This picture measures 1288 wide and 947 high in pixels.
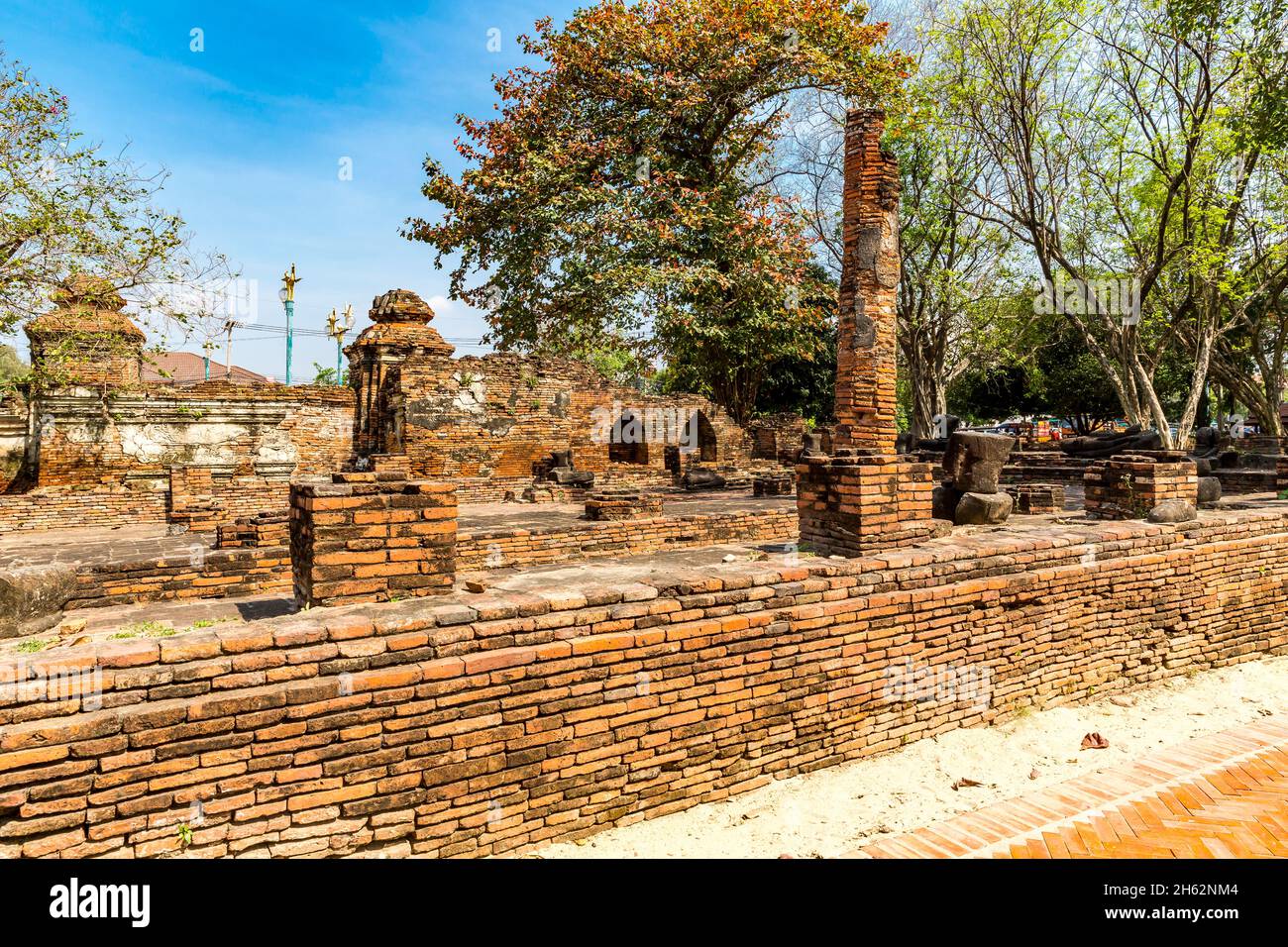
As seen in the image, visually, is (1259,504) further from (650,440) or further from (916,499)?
(650,440)

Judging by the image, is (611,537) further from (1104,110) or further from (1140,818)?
(1104,110)

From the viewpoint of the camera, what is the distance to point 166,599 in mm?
5676

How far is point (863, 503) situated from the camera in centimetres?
500

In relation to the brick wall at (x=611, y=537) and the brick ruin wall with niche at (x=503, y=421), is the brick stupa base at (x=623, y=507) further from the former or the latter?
the brick ruin wall with niche at (x=503, y=421)

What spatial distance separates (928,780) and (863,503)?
1802 millimetres

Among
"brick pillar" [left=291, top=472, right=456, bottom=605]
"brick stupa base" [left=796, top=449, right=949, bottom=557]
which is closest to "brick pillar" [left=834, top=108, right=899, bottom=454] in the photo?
"brick stupa base" [left=796, top=449, right=949, bottom=557]

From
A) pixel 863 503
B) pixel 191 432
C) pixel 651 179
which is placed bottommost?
pixel 863 503

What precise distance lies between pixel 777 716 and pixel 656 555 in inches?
72.0

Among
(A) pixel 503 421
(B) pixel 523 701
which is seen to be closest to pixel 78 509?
(A) pixel 503 421

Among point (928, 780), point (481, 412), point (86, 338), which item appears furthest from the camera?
point (481, 412)

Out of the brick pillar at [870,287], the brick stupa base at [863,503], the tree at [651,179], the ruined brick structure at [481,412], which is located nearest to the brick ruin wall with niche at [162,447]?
the ruined brick structure at [481,412]

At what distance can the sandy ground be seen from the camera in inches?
144

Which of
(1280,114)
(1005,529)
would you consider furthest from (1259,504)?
(1280,114)

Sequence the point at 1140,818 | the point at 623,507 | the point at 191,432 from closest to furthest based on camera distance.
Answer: the point at 1140,818
the point at 623,507
the point at 191,432
